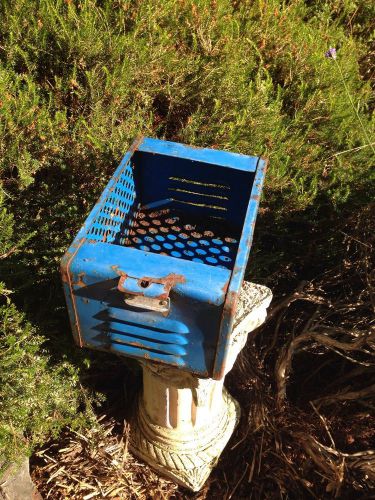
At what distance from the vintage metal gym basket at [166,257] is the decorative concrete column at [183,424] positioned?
45cm

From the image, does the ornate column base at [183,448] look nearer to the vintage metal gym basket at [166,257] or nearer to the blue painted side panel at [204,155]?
the vintage metal gym basket at [166,257]

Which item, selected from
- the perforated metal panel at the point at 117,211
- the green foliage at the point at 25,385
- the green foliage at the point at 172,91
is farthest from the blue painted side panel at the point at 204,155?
the green foliage at the point at 25,385

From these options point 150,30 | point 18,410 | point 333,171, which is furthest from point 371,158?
point 18,410

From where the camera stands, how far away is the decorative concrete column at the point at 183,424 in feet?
7.57

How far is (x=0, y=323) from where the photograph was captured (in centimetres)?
205

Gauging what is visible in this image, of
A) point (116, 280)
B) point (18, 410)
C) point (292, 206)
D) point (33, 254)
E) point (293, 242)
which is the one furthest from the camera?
point (293, 242)

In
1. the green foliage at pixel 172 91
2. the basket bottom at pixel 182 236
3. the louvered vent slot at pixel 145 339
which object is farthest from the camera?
the green foliage at pixel 172 91

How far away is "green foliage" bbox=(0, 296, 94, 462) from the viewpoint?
200 centimetres

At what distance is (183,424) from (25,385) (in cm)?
93

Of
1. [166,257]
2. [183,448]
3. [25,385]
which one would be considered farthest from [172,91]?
[183,448]

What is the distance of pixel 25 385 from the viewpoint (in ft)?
6.77

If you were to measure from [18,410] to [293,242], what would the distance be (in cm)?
181

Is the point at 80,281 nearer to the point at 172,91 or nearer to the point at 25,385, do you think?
the point at 25,385

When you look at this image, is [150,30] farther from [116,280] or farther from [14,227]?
[116,280]
